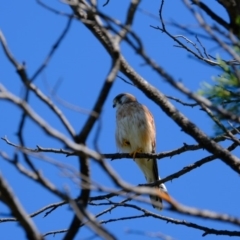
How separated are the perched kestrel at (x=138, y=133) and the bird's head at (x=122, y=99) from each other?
0.95ft

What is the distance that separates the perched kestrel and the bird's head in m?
0.29

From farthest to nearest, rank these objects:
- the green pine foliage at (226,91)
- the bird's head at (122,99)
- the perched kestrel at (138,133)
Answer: the bird's head at (122,99)
the perched kestrel at (138,133)
the green pine foliage at (226,91)

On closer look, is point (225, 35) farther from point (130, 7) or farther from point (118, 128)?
point (118, 128)

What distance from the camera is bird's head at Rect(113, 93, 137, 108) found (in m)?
8.50

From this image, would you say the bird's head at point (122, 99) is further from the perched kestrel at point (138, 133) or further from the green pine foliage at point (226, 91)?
the green pine foliage at point (226, 91)

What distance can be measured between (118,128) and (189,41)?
2.84 metres

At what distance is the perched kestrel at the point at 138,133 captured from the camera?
756 cm

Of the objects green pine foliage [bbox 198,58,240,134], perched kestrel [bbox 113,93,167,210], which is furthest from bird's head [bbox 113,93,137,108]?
green pine foliage [bbox 198,58,240,134]

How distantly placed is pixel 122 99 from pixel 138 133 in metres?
1.09

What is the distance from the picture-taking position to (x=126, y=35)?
2.55 metres

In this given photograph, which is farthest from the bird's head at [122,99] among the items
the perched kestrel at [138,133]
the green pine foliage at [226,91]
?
the green pine foliage at [226,91]

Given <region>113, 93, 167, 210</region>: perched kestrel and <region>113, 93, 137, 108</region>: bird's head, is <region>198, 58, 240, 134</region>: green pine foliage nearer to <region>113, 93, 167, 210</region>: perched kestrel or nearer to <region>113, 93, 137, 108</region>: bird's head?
<region>113, 93, 167, 210</region>: perched kestrel

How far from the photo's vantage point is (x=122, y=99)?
8648 mm

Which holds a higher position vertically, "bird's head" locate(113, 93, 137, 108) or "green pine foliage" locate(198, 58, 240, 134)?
"bird's head" locate(113, 93, 137, 108)
